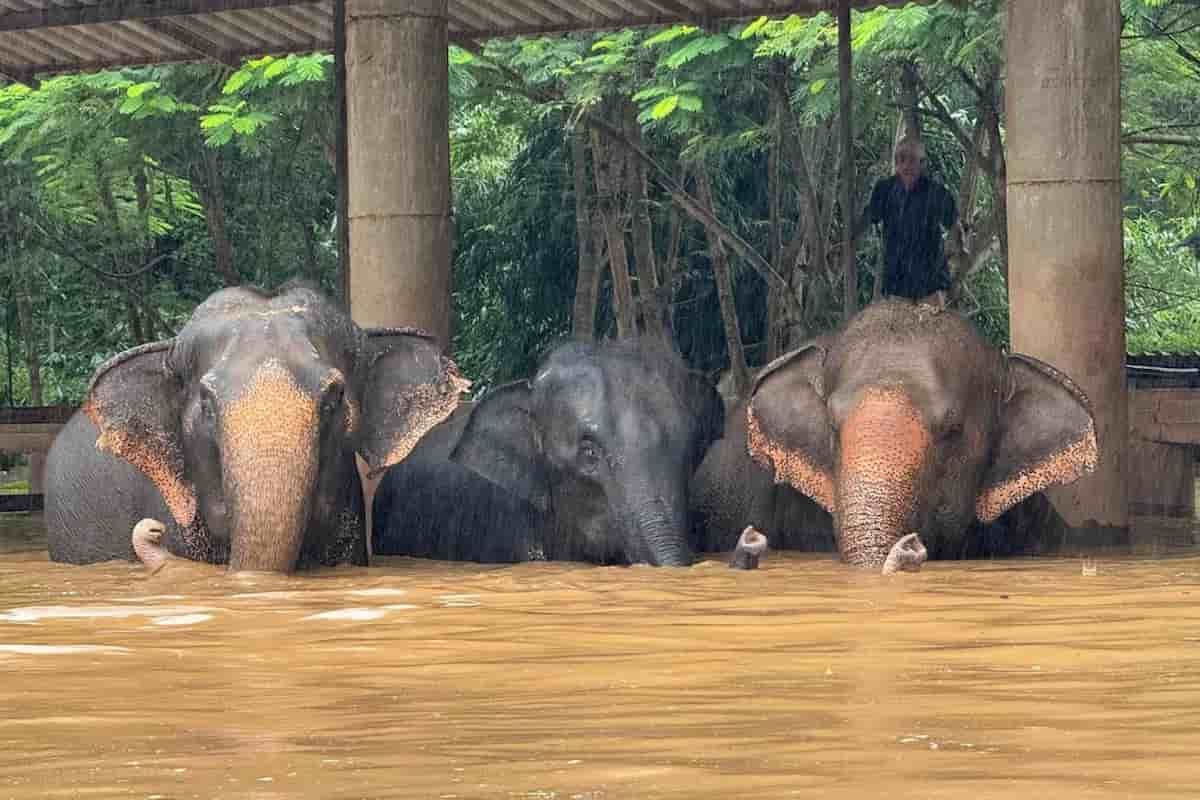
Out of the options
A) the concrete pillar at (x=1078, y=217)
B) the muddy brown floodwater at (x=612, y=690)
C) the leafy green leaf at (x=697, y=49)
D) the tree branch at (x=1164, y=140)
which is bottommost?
the muddy brown floodwater at (x=612, y=690)

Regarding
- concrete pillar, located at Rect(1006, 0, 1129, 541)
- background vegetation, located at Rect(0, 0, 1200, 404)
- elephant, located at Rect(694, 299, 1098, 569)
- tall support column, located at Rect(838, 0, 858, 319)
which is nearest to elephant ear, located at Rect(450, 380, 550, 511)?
elephant, located at Rect(694, 299, 1098, 569)

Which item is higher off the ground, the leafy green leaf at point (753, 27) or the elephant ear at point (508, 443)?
the leafy green leaf at point (753, 27)

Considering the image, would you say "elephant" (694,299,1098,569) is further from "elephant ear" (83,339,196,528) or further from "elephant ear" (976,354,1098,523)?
"elephant ear" (83,339,196,528)

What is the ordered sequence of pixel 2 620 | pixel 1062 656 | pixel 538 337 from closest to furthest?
pixel 1062 656 → pixel 2 620 → pixel 538 337

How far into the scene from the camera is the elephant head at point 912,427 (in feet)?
28.5

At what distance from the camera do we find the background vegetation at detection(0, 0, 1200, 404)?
18672 mm

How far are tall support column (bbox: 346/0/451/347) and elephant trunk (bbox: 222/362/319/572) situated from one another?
8.39ft

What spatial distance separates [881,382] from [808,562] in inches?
29.3

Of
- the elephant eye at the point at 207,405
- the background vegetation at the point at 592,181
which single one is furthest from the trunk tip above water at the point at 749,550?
the background vegetation at the point at 592,181

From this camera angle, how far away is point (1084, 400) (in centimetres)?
952

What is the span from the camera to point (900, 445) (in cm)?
873

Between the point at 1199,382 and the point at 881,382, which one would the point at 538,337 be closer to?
the point at 1199,382

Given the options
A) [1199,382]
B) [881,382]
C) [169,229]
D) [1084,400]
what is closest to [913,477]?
[881,382]

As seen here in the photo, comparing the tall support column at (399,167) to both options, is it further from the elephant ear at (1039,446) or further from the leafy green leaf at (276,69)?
the leafy green leaf at (276,69)
